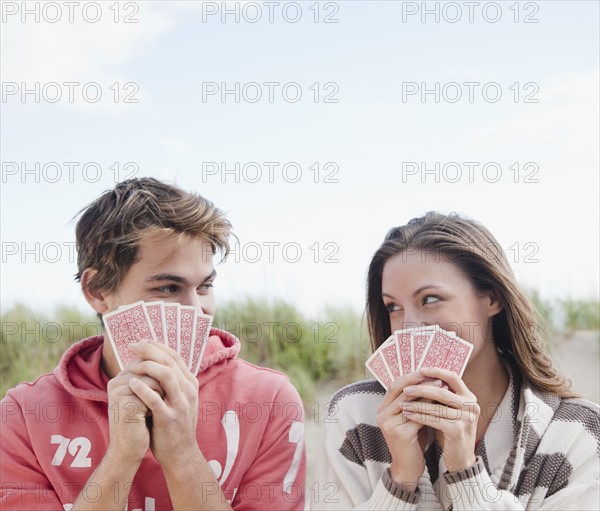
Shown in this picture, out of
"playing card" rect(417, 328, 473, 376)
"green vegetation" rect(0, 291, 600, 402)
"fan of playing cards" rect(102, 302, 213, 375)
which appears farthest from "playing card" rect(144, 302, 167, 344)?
"green vegetation" rect(0, 291, 600, 402)

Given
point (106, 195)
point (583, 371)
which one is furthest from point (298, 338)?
point (106, 195)

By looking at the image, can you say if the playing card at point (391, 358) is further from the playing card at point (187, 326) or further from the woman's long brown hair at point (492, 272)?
the playing card at point (187, 326)

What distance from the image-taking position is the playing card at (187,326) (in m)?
3.10

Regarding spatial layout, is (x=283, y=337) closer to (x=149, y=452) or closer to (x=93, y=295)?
(x=93, y=295)

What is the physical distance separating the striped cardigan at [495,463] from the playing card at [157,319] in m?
0.79

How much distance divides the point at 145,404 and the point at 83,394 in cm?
63

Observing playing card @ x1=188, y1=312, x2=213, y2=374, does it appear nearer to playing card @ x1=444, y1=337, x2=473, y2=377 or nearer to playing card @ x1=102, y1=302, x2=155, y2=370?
playing card @ x1=102, y1=302, x2=155, y2=370

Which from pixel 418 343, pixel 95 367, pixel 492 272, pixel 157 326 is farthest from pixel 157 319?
pixel 492 272

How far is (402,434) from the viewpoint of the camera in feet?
9.07

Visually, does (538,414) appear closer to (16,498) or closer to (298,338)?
(16,498)

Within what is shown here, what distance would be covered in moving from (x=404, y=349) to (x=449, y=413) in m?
0.36

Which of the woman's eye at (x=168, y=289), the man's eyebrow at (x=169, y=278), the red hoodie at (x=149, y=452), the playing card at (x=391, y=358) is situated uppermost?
the man's eyebrow at (x=169, y=278)

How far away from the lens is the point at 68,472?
3.22 m

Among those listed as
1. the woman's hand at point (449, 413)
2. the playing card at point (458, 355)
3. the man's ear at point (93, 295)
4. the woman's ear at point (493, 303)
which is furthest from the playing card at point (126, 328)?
the woman's ear at point (493, 303)
